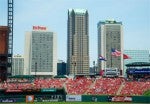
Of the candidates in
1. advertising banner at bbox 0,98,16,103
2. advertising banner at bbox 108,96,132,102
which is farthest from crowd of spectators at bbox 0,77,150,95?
advertising banner at bbox 108,96,132,102

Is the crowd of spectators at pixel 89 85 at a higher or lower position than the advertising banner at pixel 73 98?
higher

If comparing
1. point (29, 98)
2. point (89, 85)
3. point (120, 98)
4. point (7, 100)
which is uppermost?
point (89, 85)

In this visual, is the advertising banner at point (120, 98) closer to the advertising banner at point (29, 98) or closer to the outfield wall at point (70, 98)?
the outfield wall at point (70, 98)

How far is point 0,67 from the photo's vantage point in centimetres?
9375

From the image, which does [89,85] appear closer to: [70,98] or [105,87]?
[105,87]

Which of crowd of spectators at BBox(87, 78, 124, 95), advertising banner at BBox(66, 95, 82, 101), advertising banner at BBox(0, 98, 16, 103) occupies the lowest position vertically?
advertising banner at BBox(0, 98, 16, 103)

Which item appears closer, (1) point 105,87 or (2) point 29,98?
(2) point 29,98

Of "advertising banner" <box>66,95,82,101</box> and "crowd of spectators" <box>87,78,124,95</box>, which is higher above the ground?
"crowd of spectators" <box>87,78,124,95</box>

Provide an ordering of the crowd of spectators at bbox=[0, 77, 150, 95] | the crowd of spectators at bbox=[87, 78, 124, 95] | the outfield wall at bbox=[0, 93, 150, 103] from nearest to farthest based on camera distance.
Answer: the outfield wall at bbox=[0, 93, 150, 103] → the crowd of spectators at bbox=[0, 77, 150, 95] → the crowd of spectators at bbox=[87, 78, 124, 95]

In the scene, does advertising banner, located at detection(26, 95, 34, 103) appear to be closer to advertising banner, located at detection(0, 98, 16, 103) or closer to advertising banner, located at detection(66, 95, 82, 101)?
advertising banner, located at detection(0, 98, 16, 103)

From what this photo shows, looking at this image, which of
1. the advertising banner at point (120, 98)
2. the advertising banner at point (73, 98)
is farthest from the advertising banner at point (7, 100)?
the advertising banner at point (120, 98)

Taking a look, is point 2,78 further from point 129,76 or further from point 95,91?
point 129,76

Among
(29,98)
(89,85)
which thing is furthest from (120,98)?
(29,98)

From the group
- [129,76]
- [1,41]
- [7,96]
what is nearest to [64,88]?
[7,96]
